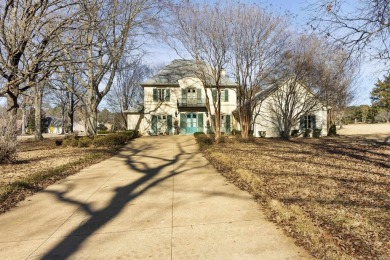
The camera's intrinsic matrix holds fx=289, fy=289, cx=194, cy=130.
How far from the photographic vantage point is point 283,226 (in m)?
4.34

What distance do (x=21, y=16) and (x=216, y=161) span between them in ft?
31.7

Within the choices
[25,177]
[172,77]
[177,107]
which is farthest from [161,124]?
[25,177]

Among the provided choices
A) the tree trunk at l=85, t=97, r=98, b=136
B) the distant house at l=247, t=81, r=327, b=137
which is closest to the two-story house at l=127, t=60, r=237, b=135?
the distant house at l=247, t=81, r=327, b=137

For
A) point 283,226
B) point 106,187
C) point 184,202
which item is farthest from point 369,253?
point 106,187

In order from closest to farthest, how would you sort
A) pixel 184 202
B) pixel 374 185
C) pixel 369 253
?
pixel 369 253
pixel 184 202
pixel 374 185

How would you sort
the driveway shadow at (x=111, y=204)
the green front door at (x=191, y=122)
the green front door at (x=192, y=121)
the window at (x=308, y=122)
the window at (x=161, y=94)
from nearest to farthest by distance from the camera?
the driveway shadow at (x=111, y=204) < the window at (x=308, y=122) < the window at (x=161, y=94) < the green front door at (x=191, y=122) < the green front door at (x=192, y=121)

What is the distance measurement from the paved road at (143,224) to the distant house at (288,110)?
1961 cm

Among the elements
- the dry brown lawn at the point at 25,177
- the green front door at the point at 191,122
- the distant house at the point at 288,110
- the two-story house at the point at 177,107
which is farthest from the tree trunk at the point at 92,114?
the distant house at the point at 288,110

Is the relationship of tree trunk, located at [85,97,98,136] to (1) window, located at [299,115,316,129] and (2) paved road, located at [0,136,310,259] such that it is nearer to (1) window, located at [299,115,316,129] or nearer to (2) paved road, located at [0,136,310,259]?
(2) paved road, located at [0,136,310,259]

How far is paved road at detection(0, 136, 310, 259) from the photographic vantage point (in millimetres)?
3703

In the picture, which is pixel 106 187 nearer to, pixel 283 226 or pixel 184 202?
pixel 184 202

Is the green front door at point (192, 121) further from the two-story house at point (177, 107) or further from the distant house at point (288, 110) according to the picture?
the distant house at point (288, 110)

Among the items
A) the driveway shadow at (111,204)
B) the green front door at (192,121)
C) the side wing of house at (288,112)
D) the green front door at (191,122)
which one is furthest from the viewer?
the green front door at (192,121)

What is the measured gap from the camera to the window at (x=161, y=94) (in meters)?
30.2
